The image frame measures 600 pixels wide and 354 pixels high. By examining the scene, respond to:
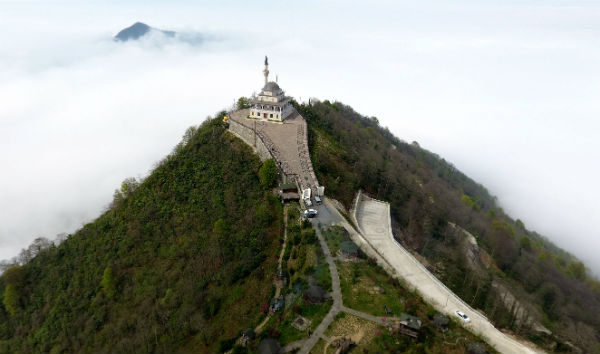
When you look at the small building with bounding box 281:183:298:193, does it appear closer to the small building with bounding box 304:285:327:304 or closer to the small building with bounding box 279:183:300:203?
the small building with bounding box 279:183:300:203

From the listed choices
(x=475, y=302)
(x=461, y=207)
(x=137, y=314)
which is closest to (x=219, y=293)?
(x=137, y=314)

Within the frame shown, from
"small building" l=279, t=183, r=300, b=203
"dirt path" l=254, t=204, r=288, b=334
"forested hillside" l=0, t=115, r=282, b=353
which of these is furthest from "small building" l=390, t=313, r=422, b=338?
"small building" l=279, t=183, r=300, b=203

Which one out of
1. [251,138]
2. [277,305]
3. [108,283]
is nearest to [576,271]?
[277,305]

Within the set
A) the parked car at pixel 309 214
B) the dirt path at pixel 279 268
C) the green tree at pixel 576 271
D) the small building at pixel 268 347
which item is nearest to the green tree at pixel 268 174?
A: the dirt path at pixel 279 268

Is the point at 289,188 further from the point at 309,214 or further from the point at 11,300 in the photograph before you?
the point at 11,300

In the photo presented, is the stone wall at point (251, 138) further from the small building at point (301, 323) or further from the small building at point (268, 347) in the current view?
the small building at point (268, 347)

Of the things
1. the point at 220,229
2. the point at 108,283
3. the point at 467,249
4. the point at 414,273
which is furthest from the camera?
the point at 467,249
